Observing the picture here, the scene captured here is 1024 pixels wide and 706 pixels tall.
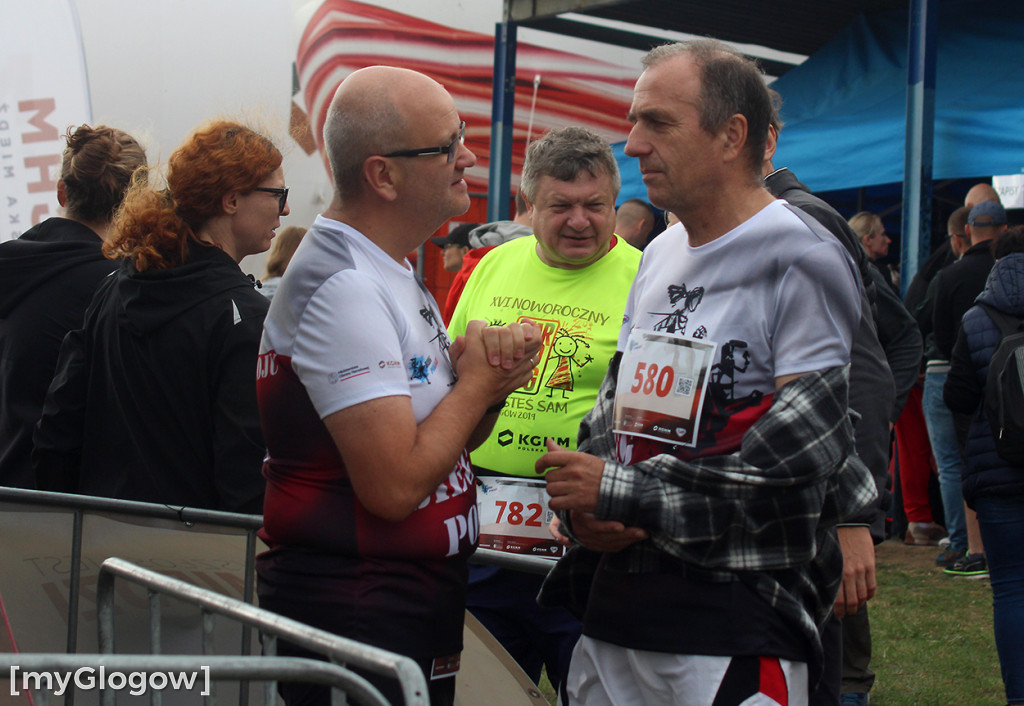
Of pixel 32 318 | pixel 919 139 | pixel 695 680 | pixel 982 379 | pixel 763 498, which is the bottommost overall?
pixel 695 680

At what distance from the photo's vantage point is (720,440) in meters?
1.73

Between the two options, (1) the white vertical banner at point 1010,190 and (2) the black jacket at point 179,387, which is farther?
(1) the white vertical banner at point 1010,190

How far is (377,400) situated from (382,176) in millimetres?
386

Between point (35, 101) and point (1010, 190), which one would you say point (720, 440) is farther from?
point (35, 101)

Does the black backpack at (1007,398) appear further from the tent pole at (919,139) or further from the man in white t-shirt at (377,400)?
the tent pole at (919,139)

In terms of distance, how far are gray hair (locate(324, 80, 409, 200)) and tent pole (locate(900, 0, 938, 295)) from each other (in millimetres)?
5410

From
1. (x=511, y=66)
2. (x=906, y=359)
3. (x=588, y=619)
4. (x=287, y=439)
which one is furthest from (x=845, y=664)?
(x=511, y=66)

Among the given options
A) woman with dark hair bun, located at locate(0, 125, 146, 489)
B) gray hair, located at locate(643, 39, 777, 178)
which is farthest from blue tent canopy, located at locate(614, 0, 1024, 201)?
gray hair, located at locate(643, 39, 777, 178)

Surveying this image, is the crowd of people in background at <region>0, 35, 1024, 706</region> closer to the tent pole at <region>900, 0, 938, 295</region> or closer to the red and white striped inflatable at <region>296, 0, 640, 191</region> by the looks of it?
the tent pole at <region>900, 0, 938, 295</region>

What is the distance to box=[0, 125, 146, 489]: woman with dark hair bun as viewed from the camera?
2.97m

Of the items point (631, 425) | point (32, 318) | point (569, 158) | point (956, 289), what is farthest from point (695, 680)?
point (956, 289)

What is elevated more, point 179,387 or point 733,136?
point 733,136

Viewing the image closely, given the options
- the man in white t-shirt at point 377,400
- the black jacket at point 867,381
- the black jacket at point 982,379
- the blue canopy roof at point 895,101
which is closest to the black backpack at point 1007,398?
the black jacket at point 982,379

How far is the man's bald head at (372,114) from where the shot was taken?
1711mm
